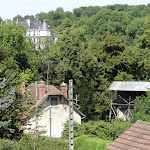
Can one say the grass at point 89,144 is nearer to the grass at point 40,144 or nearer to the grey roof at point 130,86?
the grass at point 40,144

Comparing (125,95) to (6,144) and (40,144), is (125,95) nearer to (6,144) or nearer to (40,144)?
(40,144)

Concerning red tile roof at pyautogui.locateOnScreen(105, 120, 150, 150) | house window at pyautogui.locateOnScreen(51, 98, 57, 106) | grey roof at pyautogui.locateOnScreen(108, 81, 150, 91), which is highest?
red tile roof at pyautogui.locateOnScreen(105, 120, 150, 150)

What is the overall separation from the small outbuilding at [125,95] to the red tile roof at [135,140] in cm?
2406

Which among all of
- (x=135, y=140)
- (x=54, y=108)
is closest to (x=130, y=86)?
(x=54, y=108)

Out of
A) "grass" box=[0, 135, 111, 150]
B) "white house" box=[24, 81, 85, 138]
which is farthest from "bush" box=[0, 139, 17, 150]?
"white house" box=[24, 81, 85, 138]

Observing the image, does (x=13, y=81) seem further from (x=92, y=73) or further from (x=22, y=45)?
(x=22, y=45)

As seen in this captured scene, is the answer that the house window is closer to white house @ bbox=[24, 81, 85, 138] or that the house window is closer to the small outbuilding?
white house @ bbox=[24, 81, 85, 138]

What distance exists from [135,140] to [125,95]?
2725 cm

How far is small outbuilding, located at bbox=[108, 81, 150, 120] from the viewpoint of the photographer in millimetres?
34281

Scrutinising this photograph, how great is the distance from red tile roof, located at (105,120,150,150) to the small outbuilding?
78.9ft

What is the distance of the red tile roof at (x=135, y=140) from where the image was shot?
9418 millimetres

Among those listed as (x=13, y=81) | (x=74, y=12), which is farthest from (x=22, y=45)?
(x=74, y=12)

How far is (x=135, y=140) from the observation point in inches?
380

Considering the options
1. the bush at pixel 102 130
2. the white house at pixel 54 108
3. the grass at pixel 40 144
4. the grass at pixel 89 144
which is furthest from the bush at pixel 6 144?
the white house at pixel 54 108
